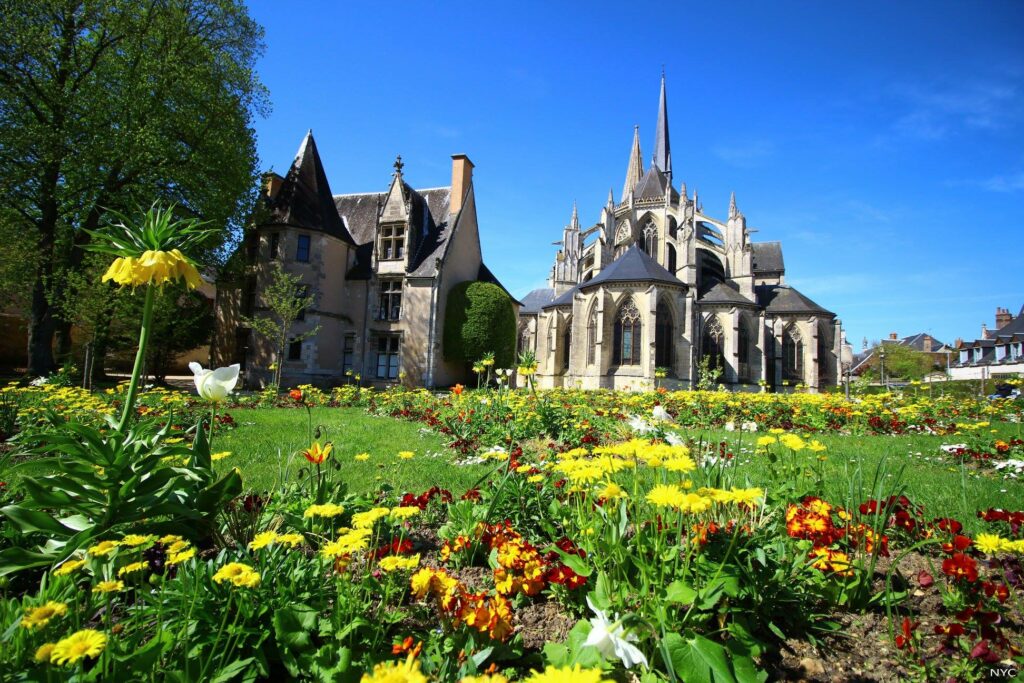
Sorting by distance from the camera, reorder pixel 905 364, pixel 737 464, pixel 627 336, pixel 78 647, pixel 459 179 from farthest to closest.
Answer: pixel 905 364 < pixel 627 336 < pixel 459 179 < pixel 737 464 < pixel 78 647

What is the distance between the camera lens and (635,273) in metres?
30.2

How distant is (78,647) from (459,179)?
26292 mm

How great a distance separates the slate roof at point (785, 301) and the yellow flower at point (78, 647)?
41.4m

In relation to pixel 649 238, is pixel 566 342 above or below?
below

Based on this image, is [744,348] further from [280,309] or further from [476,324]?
[280,309]

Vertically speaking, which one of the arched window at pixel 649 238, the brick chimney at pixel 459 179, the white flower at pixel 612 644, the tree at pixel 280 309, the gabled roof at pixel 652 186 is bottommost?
the white flower at pixel 612 644

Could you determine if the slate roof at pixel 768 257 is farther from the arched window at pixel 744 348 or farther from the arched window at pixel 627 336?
the arched window at pixel 627 336

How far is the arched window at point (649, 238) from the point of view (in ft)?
132

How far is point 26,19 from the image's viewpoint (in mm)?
16125

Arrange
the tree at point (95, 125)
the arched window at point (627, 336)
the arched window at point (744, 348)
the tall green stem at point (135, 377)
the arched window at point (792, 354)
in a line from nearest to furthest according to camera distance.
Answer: the tall green stem at point (135, 377) < the tree at point (95, 125) < the arched window at point (627, 336) < the arched window at point (744, 348) < the arched window at point (792, 354)

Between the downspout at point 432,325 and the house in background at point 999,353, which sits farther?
the house in background at point 999,353

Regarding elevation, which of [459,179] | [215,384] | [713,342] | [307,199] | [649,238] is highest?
[649,238]

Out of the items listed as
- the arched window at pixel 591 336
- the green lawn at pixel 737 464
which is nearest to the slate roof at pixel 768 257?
the arched window at pixel 591 336

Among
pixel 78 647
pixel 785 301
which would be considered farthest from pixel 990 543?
pixel 785 301
